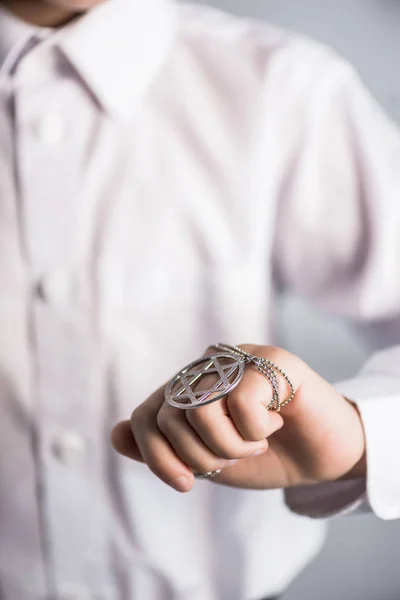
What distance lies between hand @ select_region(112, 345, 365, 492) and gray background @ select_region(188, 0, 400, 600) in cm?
11

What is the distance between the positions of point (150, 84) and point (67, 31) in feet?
0.16

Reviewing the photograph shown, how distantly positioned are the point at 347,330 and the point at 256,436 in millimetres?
173

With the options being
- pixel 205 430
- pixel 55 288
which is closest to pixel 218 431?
pixel 205 430

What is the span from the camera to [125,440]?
26 cm

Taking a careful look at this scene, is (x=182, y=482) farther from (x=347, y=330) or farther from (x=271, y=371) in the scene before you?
(x=347, y=330)

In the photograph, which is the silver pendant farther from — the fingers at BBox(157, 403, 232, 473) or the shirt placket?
the shirt placket

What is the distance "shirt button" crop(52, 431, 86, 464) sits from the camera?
37 cm

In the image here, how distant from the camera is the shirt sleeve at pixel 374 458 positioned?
281 mm

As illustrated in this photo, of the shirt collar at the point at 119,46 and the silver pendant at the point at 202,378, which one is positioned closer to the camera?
the silver pendant at the point at 202,378

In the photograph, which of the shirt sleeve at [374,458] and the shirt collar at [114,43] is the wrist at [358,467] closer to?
the shirt sleeve at [374,458]

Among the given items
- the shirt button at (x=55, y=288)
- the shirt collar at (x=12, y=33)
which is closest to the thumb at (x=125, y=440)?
the shirt button at (x=55, y=288)

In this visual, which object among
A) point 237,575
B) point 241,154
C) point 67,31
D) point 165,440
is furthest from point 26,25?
point 237,575

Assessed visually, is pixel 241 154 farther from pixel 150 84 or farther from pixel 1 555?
pixel 1 555

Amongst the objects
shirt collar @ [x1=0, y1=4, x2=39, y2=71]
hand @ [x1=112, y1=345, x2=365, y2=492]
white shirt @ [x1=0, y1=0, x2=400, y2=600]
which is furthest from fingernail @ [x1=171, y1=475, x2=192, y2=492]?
shirt collar @ [x1=0, y1=4, x2=39, y2=71]
